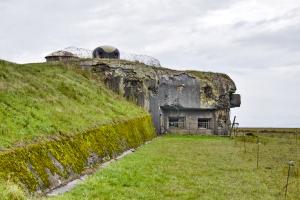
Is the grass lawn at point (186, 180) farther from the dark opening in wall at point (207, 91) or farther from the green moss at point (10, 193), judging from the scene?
the dark opening in wall at point (207, 91)

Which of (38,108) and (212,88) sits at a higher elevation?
(212,88)

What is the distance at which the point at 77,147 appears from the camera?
61.3 feet

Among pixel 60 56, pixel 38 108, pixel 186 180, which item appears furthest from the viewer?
pixel 60 56

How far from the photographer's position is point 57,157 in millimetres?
15867

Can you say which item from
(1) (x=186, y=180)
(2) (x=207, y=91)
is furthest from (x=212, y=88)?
(1) (x=186, y=180)

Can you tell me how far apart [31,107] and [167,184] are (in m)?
7.90

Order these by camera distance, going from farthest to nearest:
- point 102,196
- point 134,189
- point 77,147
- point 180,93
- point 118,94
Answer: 1. point 180,93
2. point 118,94
3. point 77,147
4. point 134,189
5. point 102,196

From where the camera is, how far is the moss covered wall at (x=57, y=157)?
41.8 ft

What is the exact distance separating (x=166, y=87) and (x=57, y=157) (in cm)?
3955

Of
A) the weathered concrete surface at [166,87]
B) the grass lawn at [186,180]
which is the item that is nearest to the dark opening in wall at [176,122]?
the weathered concrete surface at [166,87]

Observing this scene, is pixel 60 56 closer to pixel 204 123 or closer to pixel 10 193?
pixel 204 123

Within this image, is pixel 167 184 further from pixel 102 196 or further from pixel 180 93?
pixel 180 93

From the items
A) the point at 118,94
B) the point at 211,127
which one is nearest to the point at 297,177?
the point at 118,94

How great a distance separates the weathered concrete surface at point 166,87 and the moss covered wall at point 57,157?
25.3m
